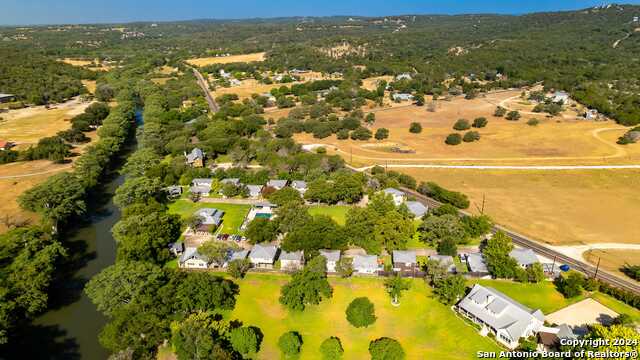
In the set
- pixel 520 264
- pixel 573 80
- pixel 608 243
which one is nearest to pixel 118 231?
pixel 520 264

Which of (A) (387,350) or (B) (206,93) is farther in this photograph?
(B) (206,93)

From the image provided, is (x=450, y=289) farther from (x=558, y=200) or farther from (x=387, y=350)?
(x=558, y=200)

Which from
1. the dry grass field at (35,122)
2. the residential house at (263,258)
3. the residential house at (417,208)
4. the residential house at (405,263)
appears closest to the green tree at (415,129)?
the residential house at (417,208)

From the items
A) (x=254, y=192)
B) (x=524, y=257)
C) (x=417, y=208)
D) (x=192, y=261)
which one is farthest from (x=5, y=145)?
(x=524, y=257)

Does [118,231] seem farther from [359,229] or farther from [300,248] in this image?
[359,229]

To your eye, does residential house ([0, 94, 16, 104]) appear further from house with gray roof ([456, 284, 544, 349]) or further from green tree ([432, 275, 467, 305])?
house with gray roof ([456, 284, 544, 349])

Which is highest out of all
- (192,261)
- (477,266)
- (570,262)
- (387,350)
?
(477,266)

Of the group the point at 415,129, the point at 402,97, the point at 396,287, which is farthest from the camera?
the point at 402,97
